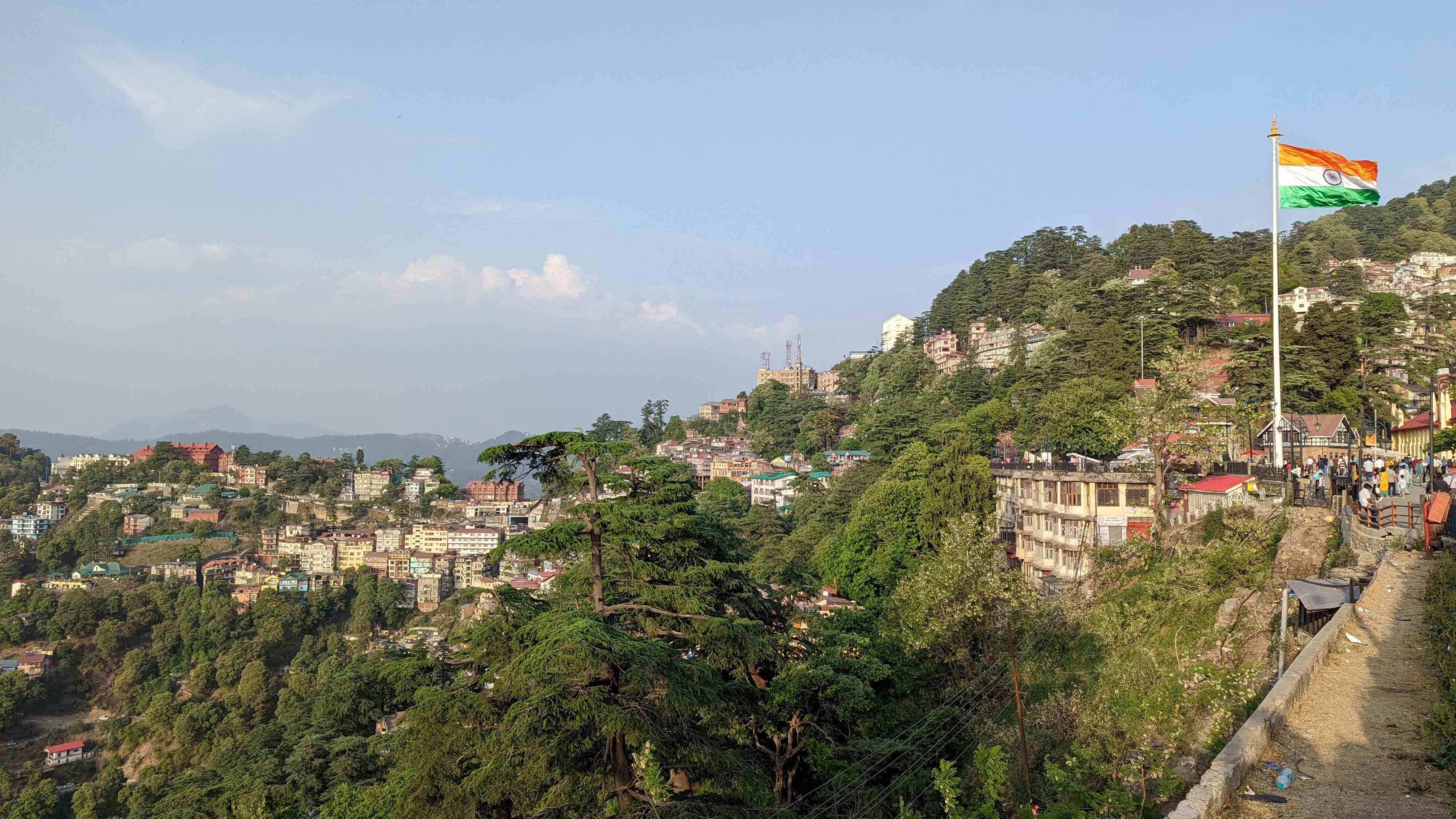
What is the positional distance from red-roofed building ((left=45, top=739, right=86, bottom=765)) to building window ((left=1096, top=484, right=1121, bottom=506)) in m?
65.5

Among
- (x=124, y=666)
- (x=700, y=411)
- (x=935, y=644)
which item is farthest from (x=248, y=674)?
(x=700, y=411)

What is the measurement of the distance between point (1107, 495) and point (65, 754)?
217 ft

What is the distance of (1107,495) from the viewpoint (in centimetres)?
2339

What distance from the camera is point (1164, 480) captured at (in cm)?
2022

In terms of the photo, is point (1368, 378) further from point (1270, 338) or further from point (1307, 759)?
point (1307, 759)

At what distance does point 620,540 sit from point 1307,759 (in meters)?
8.70

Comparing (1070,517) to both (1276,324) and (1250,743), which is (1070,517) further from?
(1250,743)

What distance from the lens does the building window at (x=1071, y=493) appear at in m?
24.0

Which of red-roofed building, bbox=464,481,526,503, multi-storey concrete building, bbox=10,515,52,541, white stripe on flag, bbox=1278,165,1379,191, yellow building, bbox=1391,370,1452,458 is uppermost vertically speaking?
white stripe on flag, bbox=1278,165,1379,191

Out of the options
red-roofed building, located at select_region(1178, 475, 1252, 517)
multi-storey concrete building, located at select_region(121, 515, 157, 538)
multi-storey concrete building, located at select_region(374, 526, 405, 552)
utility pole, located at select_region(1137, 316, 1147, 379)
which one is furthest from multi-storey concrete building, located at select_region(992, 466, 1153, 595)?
multi-storey concrete building, located at select_region(121, 515, 157, 538)

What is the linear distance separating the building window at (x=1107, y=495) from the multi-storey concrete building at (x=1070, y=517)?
0.04ft

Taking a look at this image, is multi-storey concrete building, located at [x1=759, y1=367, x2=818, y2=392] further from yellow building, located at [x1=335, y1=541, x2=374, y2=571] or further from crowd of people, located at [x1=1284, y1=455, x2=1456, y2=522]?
crowd of people, located at [x1=1284, y1=455, x2=1456, y2=522]

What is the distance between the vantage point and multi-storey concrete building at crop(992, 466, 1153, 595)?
75.8 ft

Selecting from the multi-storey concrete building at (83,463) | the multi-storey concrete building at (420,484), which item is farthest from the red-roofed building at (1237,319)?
the multi-storey concrete building at (83,463)
